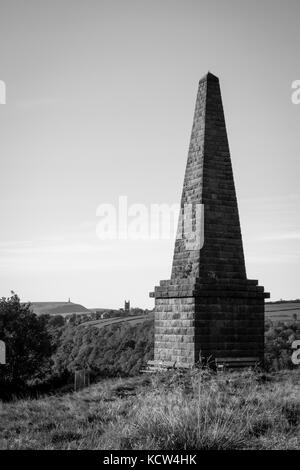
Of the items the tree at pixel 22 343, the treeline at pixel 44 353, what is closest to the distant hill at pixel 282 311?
the treeline at pixel 44 353

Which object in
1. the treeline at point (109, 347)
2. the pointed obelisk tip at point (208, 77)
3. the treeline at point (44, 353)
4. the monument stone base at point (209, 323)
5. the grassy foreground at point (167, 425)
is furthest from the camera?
the treeline at point (109, 347)

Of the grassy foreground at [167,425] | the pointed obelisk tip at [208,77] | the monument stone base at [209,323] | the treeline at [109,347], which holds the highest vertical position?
the pointed obelisk tip at [208,77]

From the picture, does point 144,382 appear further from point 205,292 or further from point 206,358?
point 205,292

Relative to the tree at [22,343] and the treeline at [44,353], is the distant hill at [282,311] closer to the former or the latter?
the treeline at [44,353]

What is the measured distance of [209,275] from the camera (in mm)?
17000

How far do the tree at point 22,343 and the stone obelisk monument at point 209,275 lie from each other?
73.1ft

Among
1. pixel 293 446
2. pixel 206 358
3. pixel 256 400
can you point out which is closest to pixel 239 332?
pixel 206 358

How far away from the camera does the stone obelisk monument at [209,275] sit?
16.6 metres

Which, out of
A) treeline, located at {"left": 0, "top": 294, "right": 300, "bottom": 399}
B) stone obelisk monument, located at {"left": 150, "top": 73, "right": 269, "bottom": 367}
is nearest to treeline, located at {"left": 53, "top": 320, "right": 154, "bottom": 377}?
treeline, located at {"left": 0, "top": 294, "right": 300, "bottom": 399}

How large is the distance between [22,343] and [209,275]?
26.4 metres

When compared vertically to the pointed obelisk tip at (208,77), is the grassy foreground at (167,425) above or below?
below

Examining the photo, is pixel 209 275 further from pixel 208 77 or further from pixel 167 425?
pixel 167 425

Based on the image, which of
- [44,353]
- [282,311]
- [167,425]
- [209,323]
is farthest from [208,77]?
[282,311]

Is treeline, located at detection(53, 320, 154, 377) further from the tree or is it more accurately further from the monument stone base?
the monument stone base
